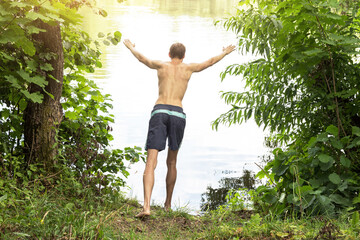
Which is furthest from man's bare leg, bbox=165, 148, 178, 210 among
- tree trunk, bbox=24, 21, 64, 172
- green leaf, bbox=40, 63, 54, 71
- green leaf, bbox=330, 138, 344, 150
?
green leaf, bbox=330, 138, 344, 150

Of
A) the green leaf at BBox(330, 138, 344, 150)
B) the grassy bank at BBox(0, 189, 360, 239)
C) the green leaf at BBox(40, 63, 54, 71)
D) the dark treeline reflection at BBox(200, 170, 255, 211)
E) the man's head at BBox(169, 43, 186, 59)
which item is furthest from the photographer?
the dark treeline reflection at BBox(200, 170, 255, 211)

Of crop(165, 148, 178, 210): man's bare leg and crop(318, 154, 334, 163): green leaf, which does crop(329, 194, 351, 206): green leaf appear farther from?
crop(165, 148, 178, 210): man's bare leg

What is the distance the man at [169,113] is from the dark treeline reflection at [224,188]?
2845 millimetres

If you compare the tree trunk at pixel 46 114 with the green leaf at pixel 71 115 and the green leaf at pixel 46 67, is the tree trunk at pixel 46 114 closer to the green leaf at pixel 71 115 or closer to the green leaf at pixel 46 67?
the green leaf at pixel 46 67

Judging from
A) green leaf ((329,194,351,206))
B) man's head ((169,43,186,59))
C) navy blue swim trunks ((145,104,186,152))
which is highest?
man's head ((169,43,186,59))

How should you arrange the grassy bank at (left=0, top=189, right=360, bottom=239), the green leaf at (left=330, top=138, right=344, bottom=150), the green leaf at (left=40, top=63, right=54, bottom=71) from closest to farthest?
the grassy bank at (left=0, top=189, right=360, bottom=239) → the green leaf at (left=330, top=138, right=344, bottom=150) → the green leaf at (left=40, top=63, right=54, bottom=71)

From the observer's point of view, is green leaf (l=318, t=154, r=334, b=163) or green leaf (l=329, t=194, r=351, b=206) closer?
green leaf (l=329, t=194, r=351, b=206)

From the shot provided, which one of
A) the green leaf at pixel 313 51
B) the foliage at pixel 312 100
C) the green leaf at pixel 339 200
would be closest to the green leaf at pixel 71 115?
the foliage at pixel 312 100

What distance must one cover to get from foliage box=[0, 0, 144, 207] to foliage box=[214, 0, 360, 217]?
1.91 m

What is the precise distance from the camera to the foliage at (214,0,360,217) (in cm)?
549

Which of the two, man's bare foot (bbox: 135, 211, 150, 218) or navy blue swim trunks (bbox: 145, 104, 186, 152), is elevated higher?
navy blue swim trunks (bbox: 145, 104, 186, 152)

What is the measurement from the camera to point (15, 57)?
19.0ft

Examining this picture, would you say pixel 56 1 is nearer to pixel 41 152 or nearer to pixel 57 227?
pixel 41 152

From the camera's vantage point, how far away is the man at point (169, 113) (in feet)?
20.7
